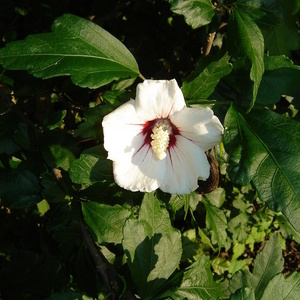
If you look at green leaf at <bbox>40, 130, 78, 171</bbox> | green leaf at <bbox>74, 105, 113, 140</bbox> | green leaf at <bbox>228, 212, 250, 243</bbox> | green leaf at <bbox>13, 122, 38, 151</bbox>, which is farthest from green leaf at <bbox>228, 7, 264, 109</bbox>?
green leaf at <bbox>228, 212, 250, 243</bbox>

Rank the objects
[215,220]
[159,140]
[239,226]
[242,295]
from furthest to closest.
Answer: [239,226]
[215,220]
[159,140]
[242,295]

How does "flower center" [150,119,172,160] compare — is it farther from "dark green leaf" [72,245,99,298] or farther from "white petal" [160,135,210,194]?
"dark green leaf" [72,245,99,298]

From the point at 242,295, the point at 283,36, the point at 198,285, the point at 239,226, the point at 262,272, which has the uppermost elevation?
the point at 283,36

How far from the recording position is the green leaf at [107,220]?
1512mm

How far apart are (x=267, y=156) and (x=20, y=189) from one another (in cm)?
82

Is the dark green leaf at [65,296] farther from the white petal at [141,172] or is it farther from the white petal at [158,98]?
the white petal at [158,98]

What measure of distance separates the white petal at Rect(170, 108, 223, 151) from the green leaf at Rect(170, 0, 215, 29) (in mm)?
249

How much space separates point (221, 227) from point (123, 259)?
605 millimetres

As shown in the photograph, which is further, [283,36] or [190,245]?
[190,245]

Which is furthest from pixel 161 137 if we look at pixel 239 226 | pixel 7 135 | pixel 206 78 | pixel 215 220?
pixel 239 226

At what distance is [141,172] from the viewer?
1403 millimetres

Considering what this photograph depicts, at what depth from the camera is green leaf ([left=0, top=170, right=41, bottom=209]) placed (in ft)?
5.41

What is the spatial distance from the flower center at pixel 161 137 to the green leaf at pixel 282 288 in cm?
51

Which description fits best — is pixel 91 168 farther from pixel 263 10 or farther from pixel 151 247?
pixel 263 10
